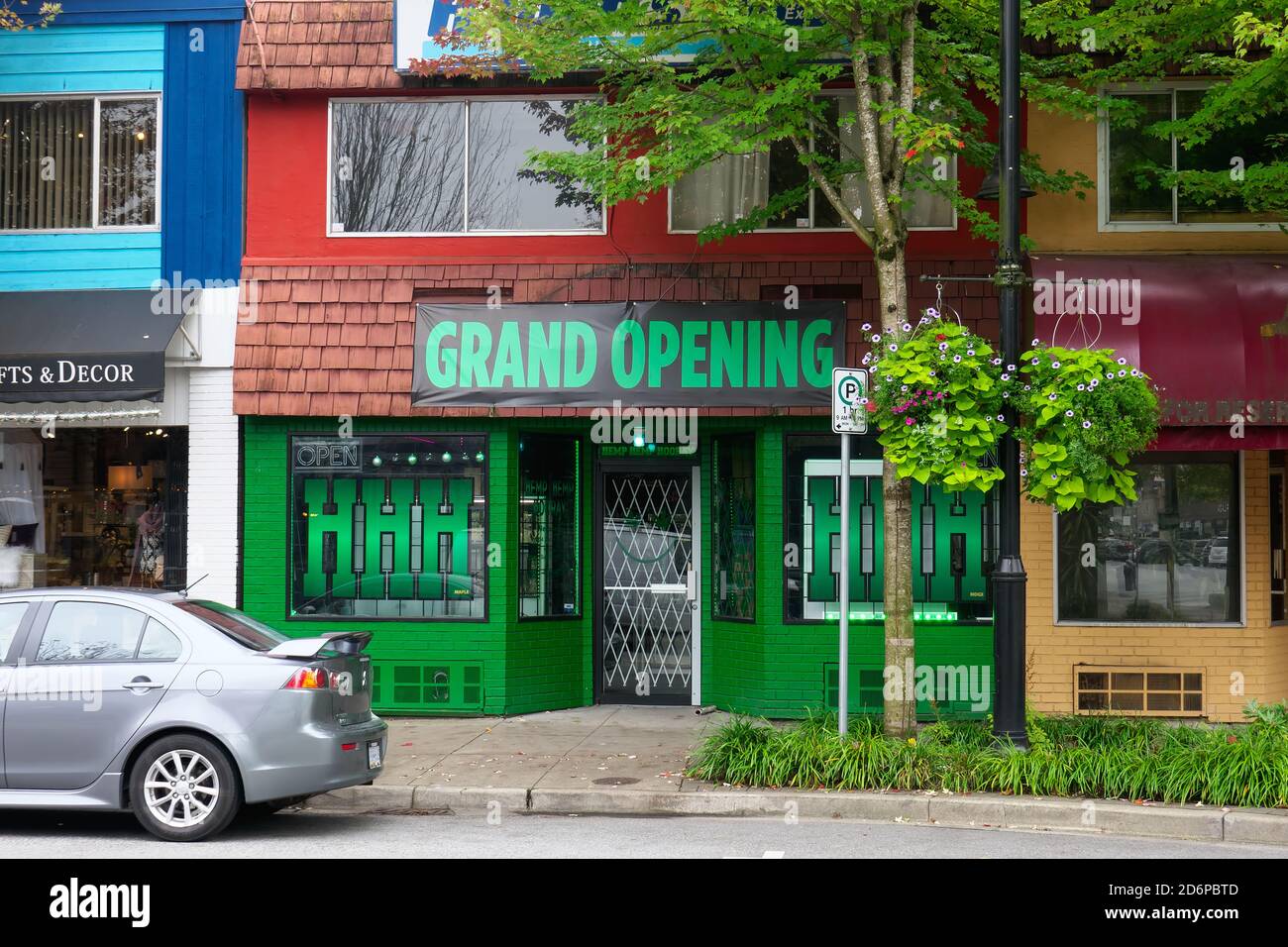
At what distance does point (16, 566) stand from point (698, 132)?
8343mm

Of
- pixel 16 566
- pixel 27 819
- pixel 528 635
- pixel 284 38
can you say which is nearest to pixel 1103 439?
pixel 528 635

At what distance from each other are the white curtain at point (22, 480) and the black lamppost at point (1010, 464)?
9.59 metres

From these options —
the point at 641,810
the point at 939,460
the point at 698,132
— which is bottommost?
the point at 641,810

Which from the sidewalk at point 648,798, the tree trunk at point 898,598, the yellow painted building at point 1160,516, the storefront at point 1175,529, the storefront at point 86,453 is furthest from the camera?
the storefront at point 86,453

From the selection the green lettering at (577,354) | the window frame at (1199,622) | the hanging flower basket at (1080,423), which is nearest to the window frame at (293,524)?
the green lettering at (577,354)

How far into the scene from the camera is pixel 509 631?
13156 mm

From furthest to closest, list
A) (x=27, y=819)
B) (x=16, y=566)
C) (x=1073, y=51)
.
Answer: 1. (x=16, y=566)
2. (x=1073, y=51)
3. (x=27, y=819)

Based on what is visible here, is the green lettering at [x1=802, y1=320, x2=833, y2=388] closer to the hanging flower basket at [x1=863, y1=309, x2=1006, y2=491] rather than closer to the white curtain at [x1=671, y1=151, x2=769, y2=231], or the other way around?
the white curtain at [x1=671, y1=151, x2=769, y2=231]

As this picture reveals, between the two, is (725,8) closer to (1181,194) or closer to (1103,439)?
(1103,439)

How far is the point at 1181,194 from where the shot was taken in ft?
41.9

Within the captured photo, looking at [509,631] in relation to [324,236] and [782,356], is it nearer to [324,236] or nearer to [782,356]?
[782,356]

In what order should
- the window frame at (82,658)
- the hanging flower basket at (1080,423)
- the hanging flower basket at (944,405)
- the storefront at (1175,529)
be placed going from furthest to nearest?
1. the storefront at (1175,529)
2. the hanging flower basket at (944,405)
3. the hanging flower basket at (1080,423)
4. the window frame at (82,658)

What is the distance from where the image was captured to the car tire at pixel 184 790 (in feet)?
26.4

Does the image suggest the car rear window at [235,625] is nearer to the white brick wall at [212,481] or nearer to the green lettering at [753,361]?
the white brick wall at [212,481]
